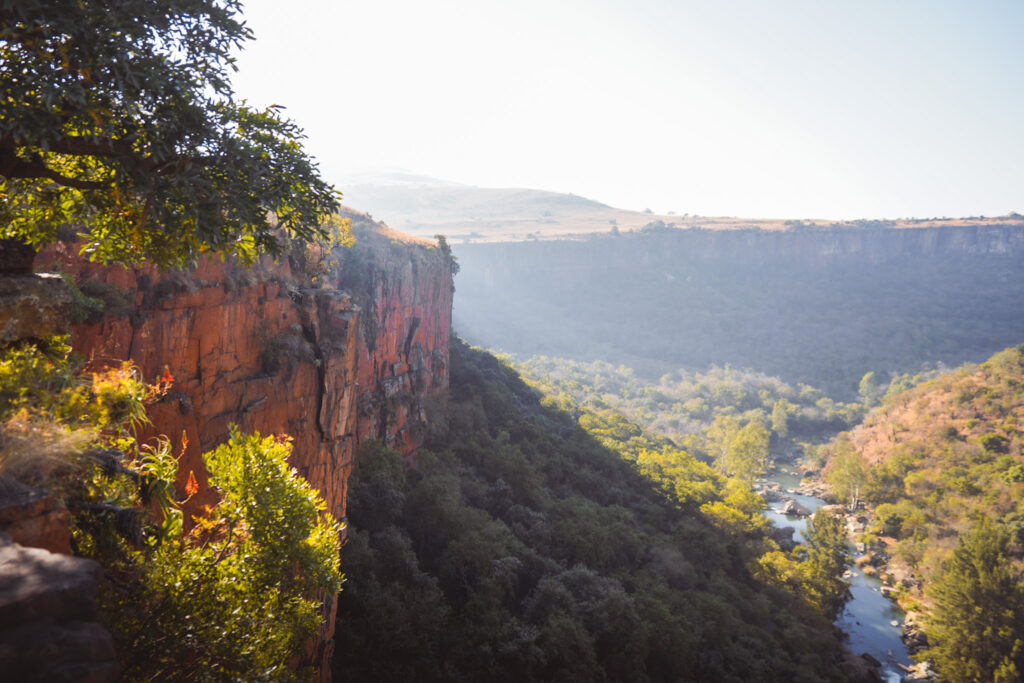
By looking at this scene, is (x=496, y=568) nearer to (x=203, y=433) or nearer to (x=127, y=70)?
(x=203, y=433)

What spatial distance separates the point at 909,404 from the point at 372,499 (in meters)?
71.9

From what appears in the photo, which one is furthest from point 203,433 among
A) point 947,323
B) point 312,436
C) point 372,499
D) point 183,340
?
point 947,323

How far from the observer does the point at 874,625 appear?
32.3 metres

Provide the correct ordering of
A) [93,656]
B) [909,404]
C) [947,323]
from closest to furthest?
[93,656]
[909,404]
[947,323]

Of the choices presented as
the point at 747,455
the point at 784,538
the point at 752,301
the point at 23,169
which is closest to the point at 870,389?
the point at 752,301

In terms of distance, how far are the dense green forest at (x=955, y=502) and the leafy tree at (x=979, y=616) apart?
5cm

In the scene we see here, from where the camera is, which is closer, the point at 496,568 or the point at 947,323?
the point at 496,568

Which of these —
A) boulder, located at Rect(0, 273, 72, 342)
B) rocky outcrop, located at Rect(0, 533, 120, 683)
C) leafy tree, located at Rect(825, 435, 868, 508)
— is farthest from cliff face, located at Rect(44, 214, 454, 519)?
leafy tree, located at Rect(825, 435, 868, 508)

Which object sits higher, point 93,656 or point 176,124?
point 176,124

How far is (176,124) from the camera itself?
637cm

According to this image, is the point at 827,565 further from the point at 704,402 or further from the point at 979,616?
the point at 704,402

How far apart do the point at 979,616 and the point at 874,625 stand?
21.8 feet

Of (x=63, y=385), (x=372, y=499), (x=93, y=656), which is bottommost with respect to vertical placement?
(x=372, y=499)

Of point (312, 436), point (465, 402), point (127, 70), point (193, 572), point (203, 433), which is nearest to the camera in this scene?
point (193, 572)
